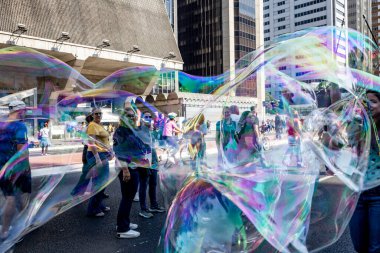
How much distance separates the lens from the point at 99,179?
4.42m

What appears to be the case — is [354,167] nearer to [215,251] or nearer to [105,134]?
[215,251]

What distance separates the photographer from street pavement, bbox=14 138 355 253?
413 centimetres

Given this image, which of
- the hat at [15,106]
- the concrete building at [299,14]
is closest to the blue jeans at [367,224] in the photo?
the hat at [15,106]

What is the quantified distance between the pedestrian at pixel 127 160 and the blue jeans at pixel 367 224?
2578 millimetres

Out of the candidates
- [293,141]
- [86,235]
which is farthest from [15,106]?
[293,141]

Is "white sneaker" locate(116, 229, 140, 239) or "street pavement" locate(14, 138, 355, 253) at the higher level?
"white sneaker" locate(116, 229, 140, 239)

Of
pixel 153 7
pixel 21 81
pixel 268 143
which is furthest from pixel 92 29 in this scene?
pixel 268 143

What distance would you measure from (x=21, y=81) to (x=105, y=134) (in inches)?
49.0

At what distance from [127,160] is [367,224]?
2773mm

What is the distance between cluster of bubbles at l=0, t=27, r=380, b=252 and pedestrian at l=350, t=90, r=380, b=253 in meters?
0.04

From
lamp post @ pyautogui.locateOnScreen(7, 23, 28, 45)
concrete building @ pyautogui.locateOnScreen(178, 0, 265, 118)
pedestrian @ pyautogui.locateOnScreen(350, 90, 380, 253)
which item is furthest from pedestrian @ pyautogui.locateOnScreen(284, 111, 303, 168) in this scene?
concrete building @ pyautogui.locateOnScreen(178, 0, 265, 118)

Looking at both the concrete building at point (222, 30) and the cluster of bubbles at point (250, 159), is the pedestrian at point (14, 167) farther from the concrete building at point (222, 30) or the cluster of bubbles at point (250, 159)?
the concrete building at point (222, 30)

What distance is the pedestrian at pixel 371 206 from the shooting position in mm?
2605

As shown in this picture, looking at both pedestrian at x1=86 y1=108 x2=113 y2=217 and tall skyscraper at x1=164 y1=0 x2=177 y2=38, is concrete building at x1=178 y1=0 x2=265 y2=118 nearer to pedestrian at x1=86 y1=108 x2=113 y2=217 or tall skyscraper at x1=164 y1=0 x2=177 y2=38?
tall skyscraper at x1=164 y1=0 x2=177 y2=38
